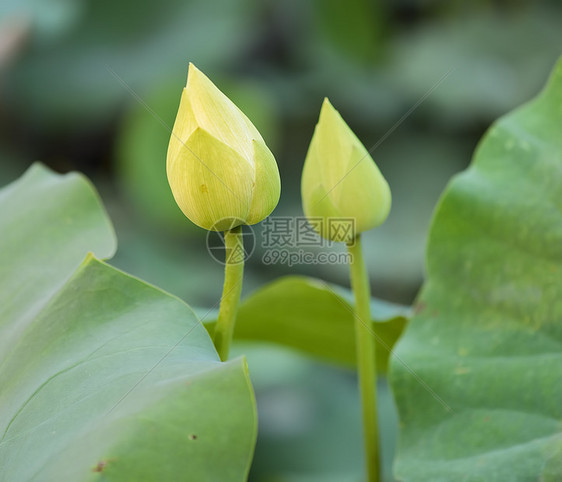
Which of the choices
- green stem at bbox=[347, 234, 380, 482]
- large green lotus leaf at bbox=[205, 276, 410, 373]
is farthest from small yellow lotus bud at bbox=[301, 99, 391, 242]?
large green lotus leaf at bbox=[205, 276, 410, 373]

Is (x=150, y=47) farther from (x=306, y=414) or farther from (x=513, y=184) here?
(x=513, y=184)

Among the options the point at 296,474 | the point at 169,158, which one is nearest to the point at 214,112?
the point at 169,158

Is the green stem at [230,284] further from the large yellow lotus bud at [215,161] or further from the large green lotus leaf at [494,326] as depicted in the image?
the large green lotus leaf at [494,326]

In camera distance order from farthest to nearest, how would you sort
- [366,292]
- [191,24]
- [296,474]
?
[191,24] → [296,474] → [366,292]

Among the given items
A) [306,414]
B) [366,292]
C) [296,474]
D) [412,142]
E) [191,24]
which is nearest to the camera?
[366,292]

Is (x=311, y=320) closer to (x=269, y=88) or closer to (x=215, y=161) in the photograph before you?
(x=215, y=161)

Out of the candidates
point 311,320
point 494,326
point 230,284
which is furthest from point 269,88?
point 230,284

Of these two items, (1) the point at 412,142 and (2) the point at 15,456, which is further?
(1) the point at 412,142
